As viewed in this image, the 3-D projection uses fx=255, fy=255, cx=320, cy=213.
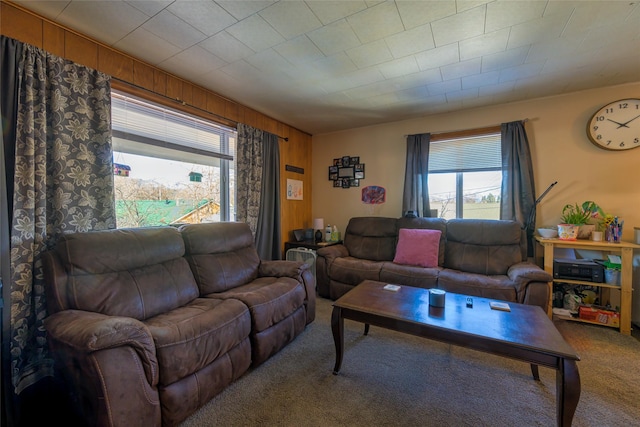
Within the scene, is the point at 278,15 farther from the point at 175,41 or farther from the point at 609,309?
the point at 609,309

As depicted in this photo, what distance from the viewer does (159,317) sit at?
67.1 inches

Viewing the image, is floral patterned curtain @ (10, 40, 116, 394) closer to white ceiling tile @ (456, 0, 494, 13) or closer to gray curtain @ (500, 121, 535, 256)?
white ceiling tile @ (456, 0, 494, 13)

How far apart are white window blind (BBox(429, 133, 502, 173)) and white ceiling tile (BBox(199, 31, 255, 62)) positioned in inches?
108

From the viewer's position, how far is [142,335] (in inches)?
49.1

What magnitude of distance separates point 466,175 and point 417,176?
63 centimetres

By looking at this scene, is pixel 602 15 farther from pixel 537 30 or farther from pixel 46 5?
pixel 46 5

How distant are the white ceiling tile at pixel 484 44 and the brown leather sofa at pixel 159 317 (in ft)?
7.63

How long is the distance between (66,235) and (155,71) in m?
1.64

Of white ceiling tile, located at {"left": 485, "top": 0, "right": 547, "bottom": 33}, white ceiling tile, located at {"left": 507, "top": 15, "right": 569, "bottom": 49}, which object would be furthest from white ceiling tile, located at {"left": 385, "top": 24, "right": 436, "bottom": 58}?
white ceiling tile, located at {"left": 507, "top": 15, "right": 569, "bottom": 49}

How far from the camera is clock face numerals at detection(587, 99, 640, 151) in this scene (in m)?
2.63

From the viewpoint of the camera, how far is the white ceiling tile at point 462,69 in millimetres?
2254

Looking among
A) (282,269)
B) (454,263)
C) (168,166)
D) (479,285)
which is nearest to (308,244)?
(282,269)

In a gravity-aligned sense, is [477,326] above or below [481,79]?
below

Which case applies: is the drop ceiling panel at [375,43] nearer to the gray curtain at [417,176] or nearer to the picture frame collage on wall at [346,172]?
the gray curtain at [417,176]
